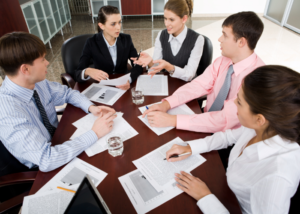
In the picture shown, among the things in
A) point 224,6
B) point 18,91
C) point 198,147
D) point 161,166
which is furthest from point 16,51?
point 224,6

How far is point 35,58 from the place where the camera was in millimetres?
1143

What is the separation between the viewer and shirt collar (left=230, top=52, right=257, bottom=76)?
1.37m

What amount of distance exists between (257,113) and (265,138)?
0.13 metres

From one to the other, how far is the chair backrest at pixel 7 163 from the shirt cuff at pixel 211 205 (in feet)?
3.39

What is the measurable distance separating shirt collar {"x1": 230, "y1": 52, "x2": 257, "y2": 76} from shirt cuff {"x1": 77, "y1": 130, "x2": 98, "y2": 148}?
3.46 feet

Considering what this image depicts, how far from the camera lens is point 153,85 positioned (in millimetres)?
1674

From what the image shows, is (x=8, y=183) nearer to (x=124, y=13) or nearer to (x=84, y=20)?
(x=124, y=13)

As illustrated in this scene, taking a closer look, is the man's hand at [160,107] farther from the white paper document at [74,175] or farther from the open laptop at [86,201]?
the open laptop at [86,201]

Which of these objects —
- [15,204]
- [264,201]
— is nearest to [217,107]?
[264,201]

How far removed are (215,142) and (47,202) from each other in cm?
86

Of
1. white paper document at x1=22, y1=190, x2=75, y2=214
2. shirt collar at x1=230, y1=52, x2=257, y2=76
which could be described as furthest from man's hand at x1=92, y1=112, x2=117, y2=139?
shirt collar at x1=230, y1=52, x2=257, y2=76

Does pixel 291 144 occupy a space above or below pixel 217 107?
above

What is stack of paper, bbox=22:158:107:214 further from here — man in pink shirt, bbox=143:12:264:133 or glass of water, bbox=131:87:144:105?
glass of water, bbox=131:87:144:105

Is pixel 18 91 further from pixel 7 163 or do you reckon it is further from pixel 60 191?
pixel 60 191
